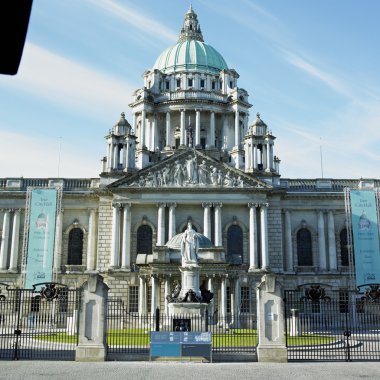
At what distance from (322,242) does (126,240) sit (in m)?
20.2

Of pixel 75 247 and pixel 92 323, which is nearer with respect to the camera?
pixel 92 323

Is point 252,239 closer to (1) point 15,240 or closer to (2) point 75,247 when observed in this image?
(2) point 75,247

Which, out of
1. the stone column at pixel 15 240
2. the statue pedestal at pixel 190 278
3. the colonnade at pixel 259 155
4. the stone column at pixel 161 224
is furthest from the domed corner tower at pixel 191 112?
the statue pedestal at pixel 190 278

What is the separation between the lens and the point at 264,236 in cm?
5269

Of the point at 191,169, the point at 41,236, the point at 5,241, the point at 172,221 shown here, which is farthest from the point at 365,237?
the point at 5,241

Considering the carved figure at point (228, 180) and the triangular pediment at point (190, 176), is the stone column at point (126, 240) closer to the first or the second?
the triangular pediment at point (190, 176)

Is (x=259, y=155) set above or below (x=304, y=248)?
above

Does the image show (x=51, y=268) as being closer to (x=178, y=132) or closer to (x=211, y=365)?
(x=178, y=132)

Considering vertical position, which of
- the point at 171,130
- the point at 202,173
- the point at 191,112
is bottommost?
the point at 202,173

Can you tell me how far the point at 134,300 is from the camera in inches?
2025

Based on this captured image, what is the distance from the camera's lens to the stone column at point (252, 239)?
52.2m

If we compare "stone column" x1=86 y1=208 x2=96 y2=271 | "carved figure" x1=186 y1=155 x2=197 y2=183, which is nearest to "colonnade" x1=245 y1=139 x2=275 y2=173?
"carved figure" x1=186 y1=155 x2=197 y2=183

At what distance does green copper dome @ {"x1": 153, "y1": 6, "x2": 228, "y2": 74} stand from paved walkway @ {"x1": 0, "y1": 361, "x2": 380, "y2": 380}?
5763 cm

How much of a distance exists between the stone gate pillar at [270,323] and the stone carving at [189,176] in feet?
99.7
